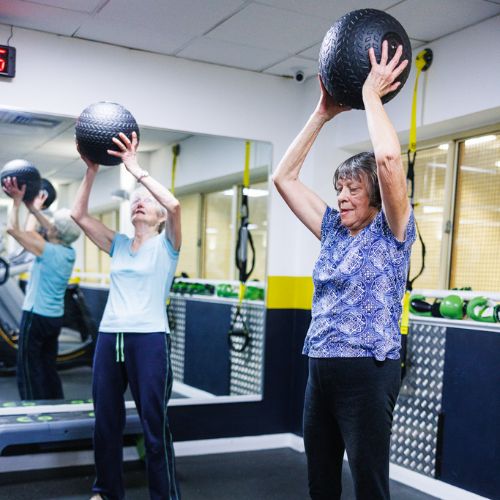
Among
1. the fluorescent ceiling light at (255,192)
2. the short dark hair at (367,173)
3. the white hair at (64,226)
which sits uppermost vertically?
the fluorescent ceiling light at (255,192)

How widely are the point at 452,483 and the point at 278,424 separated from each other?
4.15ft

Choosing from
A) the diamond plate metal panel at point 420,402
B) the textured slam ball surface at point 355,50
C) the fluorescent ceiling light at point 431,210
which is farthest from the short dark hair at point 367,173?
the fluorescent ceiling light at point 431,210

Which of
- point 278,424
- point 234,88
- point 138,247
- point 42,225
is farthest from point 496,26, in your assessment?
point 42,225

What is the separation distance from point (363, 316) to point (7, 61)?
2.45 m

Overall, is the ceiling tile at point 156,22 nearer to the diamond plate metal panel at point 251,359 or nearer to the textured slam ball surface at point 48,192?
the textured slam ball surface at point 48,192

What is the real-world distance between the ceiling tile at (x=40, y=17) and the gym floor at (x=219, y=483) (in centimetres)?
233

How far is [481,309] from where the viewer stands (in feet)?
9.43

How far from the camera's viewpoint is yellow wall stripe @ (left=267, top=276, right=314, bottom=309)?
3936 millimetres

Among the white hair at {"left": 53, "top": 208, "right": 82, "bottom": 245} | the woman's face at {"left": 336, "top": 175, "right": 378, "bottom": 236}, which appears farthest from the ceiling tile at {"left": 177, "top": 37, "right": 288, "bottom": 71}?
the woman's face at {"left": 336, "top": 175, "right": 378, "bottom": 236}

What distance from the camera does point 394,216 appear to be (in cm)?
157

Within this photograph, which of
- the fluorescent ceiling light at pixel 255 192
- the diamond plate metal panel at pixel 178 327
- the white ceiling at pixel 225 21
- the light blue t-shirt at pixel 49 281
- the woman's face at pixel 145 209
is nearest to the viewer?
the woman's face at pixel 145 209

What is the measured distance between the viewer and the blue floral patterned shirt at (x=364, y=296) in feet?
5.23

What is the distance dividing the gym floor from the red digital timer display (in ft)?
6.83

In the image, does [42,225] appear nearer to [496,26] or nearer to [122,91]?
[122,91]
